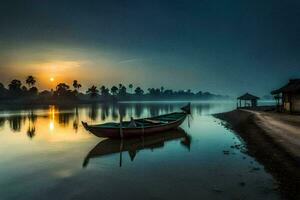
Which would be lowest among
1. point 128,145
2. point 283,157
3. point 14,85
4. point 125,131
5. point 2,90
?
point 128,145

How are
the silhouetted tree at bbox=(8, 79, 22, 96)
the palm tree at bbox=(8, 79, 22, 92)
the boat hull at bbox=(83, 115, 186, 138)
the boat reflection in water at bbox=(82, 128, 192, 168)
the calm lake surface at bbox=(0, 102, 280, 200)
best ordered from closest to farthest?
the calm lake surface at bbox=(0, 102, 280, 200)
the boat reflection in water at bbox=(82, 128, 192, 168)
the boat hull at bbox=(83, 115, 186, 138)
the palm tree at bbox=(8, 79, 22, 92)
the silhouetted tree at bbox=(8, 79, 22, 96)

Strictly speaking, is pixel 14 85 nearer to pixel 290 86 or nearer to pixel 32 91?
pixel 32 91

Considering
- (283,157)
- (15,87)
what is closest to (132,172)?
(283,157)

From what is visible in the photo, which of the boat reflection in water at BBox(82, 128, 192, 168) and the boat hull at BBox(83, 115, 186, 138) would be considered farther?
the boat hull at BBox(83, 115, 186, 138)

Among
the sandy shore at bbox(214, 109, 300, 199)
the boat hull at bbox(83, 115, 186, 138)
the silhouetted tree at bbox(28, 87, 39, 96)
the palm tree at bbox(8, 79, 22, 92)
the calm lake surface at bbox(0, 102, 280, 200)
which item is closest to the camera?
the sandy shore at bbox(214, 109, 300, 199)

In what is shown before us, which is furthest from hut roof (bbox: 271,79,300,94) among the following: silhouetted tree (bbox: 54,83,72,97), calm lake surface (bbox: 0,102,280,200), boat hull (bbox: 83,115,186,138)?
silhouetted tree (bbox: 54,83,72,97)

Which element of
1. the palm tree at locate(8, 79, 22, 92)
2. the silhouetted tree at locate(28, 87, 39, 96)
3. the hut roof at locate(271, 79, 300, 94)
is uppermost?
the palm tree at locate(8, 79, 22, 92)

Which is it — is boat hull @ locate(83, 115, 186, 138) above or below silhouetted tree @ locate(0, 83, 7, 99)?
below

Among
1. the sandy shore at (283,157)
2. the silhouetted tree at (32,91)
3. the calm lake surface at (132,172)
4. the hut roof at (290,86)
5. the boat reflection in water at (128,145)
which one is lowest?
the calm lake surface at (132,172)

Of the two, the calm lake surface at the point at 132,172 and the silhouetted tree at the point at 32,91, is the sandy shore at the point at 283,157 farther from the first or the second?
the silhouetted tree at the point at 32,91

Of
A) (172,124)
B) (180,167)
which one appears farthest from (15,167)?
(172,124)

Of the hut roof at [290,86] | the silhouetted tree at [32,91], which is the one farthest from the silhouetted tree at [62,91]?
the hut roof at [290,86]

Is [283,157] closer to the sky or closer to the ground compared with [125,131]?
closer to the ground

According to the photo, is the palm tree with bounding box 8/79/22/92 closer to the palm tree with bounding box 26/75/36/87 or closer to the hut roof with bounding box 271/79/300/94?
the palm tree with bounding box 26/75/36/87
